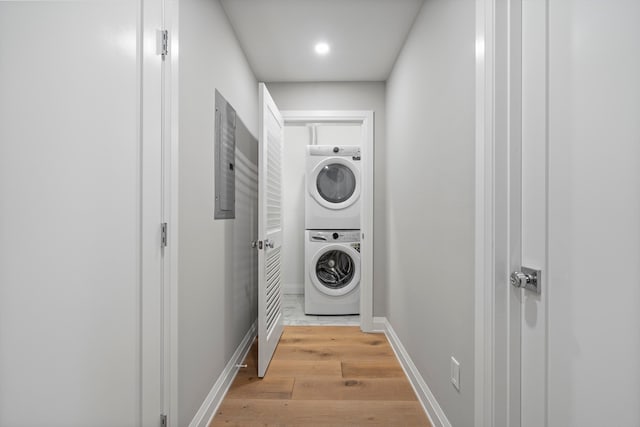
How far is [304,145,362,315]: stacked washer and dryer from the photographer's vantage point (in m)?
3.29

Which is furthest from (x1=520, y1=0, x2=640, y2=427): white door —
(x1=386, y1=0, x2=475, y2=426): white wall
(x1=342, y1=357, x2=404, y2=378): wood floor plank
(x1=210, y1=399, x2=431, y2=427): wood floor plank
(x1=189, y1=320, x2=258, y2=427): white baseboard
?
(x1=189, y1=320, x2=258, y2=427): white baseboard

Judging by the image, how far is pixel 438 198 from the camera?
161 cm

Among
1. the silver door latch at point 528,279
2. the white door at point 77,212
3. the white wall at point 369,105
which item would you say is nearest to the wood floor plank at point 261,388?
the white door at point 77,212

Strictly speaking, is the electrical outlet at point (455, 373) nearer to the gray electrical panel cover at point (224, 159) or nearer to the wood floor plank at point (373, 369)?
the wood floor plank at point (373, 369)

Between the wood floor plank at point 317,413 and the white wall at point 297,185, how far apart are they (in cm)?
239

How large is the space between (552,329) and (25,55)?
1.52 metres

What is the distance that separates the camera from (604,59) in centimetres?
75

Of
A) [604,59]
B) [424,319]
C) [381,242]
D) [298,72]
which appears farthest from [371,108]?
[604,59]

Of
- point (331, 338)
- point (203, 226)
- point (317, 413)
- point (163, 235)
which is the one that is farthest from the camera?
point (331, 338)

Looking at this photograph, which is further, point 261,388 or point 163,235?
point 261,388

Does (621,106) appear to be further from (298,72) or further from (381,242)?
(298,72)

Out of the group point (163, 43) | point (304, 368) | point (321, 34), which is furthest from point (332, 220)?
point (163, 43)

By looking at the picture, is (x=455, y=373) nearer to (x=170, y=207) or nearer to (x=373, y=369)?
(x=373, y=369)

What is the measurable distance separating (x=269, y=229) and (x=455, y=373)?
1.47m
